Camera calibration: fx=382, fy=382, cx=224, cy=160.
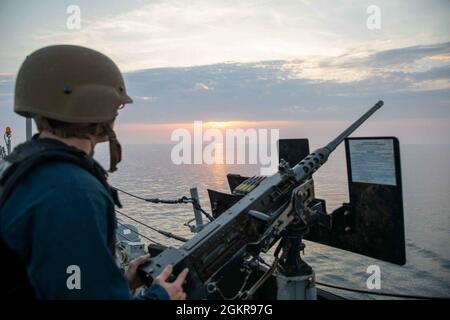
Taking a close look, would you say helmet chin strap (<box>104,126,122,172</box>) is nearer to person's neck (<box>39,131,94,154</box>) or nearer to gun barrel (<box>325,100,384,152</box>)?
person's neck (<box>39,131,94,154</box>)

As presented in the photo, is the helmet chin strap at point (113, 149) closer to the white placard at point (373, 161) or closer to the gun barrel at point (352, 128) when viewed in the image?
the white placard at point (373, 161)

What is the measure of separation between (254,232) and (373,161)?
1.56 metres

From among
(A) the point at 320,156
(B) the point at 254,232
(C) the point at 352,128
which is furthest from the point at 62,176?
(C) the point at 352,128

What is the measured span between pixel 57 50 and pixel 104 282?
1479 mm

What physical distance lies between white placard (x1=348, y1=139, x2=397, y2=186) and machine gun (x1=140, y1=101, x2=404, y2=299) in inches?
15.4

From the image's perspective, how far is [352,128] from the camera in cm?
496

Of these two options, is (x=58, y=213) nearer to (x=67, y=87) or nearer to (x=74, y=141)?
(x=74, y=141)

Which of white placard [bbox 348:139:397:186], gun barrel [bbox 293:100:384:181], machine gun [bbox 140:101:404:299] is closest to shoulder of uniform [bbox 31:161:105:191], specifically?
machine gun [bbox 140:101:404:299]

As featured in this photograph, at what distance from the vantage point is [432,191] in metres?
74.9

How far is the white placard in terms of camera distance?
12.9ft
